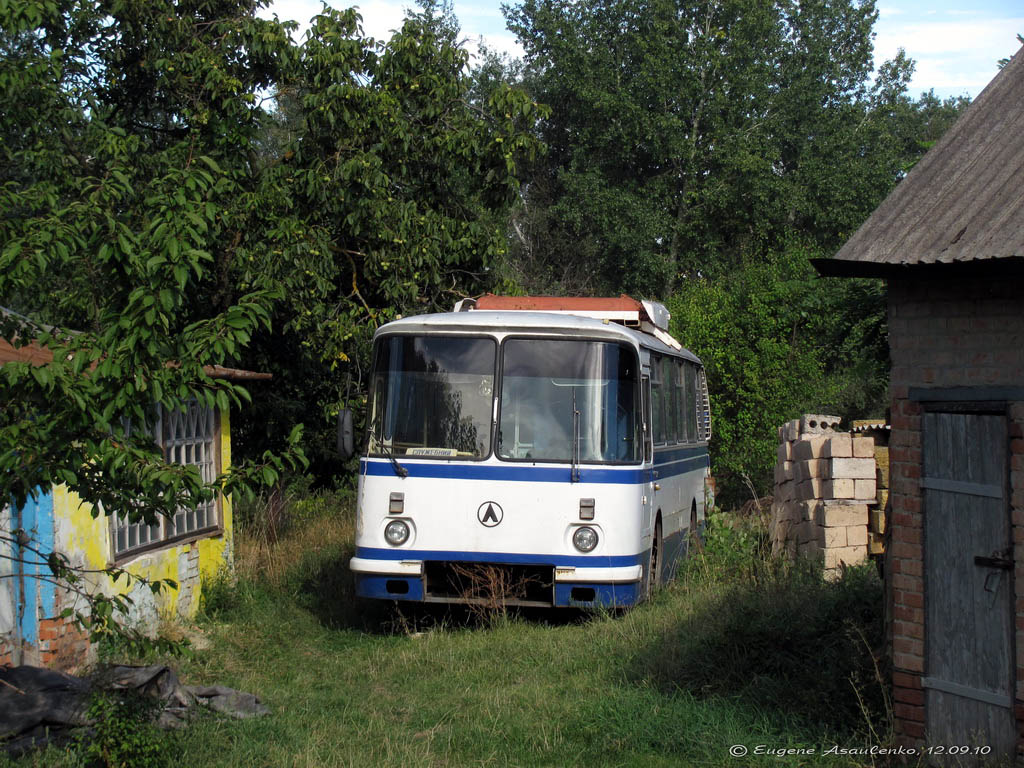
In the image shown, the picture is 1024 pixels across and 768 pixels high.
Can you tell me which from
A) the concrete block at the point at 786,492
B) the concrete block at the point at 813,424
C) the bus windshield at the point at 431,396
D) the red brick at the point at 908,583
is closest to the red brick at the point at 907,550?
the red brick at the point at 908,583

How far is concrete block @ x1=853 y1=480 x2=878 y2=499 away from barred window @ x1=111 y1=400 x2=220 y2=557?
703 cm

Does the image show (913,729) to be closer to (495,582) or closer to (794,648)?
(794,648)

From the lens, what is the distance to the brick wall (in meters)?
5.74

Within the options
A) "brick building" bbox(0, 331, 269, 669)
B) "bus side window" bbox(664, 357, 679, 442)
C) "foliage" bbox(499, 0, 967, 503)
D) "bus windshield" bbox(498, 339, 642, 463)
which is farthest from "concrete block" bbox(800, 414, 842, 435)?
"foliage" bbox(499, 0, 967, 503)

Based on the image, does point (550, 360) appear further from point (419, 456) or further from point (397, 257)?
point (397, 257)

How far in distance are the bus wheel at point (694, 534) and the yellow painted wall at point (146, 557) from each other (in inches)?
222

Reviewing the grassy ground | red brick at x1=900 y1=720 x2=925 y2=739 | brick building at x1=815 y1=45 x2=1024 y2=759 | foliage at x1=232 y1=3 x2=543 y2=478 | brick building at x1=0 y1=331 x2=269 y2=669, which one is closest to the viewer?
brick building at x1=815 y1=45 x2=1024 y2=759

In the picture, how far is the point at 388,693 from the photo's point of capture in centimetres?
829

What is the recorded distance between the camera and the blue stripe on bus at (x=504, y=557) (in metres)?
9.70

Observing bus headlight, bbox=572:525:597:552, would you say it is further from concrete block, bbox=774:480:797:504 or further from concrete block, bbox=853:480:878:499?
concrete block, bbox=774:480:797:504

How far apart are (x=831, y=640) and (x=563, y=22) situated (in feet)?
103

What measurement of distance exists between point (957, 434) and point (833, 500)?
23.6ft

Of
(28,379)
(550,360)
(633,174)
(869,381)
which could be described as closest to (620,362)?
(550,360)

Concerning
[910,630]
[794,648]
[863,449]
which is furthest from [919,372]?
[863,449]
